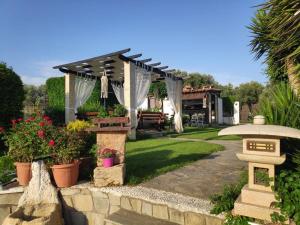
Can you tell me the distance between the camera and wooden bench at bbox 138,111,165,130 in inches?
404

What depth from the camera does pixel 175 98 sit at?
11.4m

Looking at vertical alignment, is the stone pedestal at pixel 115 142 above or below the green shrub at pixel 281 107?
below

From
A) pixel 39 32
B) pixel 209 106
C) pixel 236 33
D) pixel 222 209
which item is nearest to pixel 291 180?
pixel 222 209

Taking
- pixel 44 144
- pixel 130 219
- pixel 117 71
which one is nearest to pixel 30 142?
pixel 44 144

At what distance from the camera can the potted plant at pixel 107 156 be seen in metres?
3.30

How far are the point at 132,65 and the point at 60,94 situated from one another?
705cm

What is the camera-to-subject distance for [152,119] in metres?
10.5

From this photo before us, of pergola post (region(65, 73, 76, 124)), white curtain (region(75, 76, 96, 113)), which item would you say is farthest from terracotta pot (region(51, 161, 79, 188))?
white curtain (region(75, 76, 96, 113))

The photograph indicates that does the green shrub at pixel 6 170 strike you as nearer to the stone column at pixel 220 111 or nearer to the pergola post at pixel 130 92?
the pergola post at pixel 130 92

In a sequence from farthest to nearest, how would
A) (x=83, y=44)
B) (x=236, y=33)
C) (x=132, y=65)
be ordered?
1. (x=83, y=44)
2. (x=132, y=65)
3. (x=236, y=33)

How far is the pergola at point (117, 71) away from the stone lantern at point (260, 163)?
6321mm

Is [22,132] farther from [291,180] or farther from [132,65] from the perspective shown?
[132,65]

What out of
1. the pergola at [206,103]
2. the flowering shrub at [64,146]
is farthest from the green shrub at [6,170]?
the pergola at [206,103]

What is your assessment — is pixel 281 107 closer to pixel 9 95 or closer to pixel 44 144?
pixel 44 144
